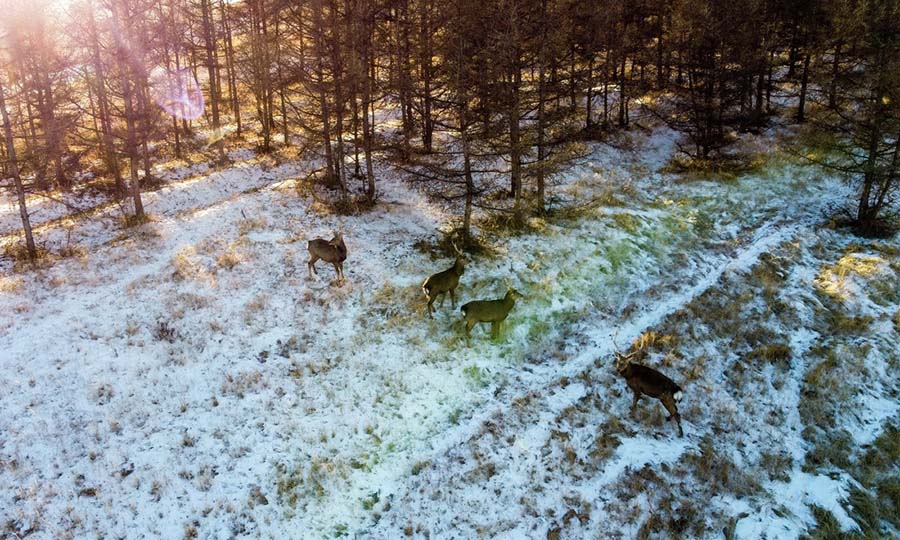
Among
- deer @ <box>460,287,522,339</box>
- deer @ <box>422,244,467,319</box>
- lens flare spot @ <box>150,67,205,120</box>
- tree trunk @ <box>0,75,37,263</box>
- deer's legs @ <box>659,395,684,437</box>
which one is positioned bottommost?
deer's legs @ <box>659,395,684,437</box>

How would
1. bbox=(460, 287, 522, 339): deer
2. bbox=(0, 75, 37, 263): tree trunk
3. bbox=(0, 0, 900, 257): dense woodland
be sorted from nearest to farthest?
bbox=(460, 287, 522, 339): deer < bbox=(0, 75, 37, 263): tree trunk < bbox=(0, 0, 900, 257): dense woodland

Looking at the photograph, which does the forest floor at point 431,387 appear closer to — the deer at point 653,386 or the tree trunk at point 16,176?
the deer at point 653,386

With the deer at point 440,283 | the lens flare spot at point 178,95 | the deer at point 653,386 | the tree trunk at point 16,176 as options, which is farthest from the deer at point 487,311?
the lens flare spot at point 178,95

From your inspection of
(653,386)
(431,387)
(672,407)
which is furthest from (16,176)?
(672,407)

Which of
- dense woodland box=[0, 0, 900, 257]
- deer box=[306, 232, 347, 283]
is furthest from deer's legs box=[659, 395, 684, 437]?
deer box=[306, 232, 347, 283]

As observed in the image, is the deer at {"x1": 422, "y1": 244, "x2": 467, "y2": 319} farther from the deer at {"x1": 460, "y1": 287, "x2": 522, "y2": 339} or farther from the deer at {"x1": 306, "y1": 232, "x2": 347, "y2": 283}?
the deer at {"x1": 306, "y1": 232, "x2": 347, "y2": 283}

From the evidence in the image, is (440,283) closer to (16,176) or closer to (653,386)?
(653,386)
